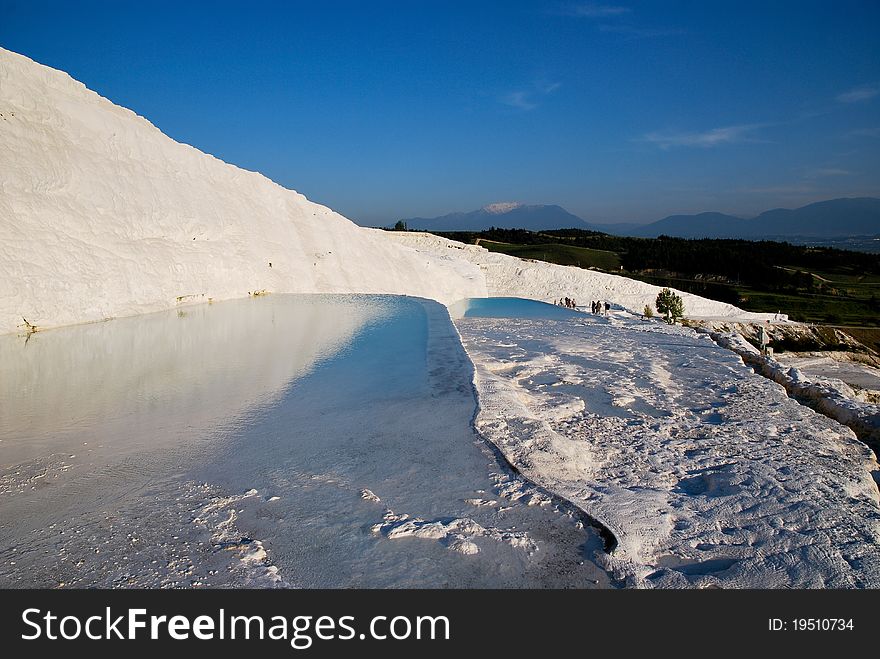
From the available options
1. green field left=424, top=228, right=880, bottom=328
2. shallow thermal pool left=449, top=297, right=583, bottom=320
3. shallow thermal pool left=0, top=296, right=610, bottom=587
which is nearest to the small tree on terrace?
shallow thermal pool left=449, top=297, right=583, bottom=320

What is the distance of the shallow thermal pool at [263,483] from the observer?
2.27 metres

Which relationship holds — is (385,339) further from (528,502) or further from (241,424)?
(528,502)

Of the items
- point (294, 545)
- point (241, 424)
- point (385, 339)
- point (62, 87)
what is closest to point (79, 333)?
point (385, 339)

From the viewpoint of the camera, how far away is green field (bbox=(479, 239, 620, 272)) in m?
47.4

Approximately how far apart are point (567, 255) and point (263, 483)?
49.9 meters

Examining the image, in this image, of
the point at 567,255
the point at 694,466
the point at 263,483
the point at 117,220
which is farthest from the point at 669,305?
the point at 567,255

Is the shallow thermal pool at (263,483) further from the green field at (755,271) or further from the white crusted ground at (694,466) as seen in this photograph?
the green field at (755,271)

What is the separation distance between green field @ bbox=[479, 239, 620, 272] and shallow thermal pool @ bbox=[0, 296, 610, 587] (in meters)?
42.0

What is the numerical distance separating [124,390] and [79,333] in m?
3.19

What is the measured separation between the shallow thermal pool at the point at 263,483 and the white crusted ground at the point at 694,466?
0.94ft

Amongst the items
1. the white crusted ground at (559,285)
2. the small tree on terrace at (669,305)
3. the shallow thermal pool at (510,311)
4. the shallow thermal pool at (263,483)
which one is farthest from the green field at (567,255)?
the shallow thermal pool at (263,483)

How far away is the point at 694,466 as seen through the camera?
3.63m

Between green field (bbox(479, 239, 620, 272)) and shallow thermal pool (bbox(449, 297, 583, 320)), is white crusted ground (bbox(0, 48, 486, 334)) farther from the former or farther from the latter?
green field (bbox(479, 239, 620, 272))

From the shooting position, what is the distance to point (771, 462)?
371cm
